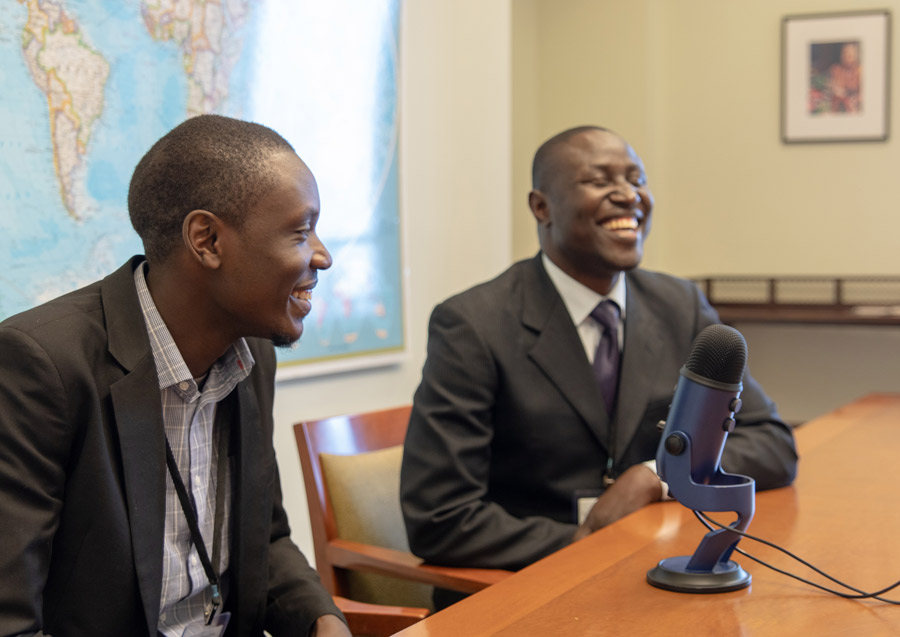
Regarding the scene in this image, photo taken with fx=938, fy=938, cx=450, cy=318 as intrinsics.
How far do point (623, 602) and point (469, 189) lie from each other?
2.51 meters

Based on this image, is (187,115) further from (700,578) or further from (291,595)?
(700,578)

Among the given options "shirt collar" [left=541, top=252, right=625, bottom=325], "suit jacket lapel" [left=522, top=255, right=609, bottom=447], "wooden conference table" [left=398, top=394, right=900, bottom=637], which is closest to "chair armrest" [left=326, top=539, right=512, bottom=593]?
"wooden conference table" [left=398, top=394, right=900, bottom=637]

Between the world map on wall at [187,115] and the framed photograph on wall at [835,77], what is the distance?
105 inches

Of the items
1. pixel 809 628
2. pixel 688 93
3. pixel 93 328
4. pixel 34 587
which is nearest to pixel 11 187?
pixel 93 328

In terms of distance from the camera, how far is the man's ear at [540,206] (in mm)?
2312

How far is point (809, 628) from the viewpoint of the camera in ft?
3.95

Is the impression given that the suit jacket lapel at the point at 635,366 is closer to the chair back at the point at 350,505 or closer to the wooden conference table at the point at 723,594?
the wooden conference table at the point at 723,594

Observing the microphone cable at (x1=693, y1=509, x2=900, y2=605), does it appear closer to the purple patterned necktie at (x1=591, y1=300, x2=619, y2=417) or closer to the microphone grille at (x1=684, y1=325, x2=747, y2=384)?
the microphone grille at (x1=684, y1=325, x2=747, y2=384)

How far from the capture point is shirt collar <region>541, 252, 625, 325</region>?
219 cm

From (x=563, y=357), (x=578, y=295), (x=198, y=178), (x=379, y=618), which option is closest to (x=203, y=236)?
(x=198, y=178)

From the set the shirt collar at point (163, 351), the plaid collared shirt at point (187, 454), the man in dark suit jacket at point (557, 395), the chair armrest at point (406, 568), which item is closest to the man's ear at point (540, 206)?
the man in dark suit jacket at point (557, 395)

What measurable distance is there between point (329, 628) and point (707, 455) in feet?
2.17

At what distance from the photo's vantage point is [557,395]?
2.04 m

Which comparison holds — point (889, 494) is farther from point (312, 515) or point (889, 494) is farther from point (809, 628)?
point (312, 515)
